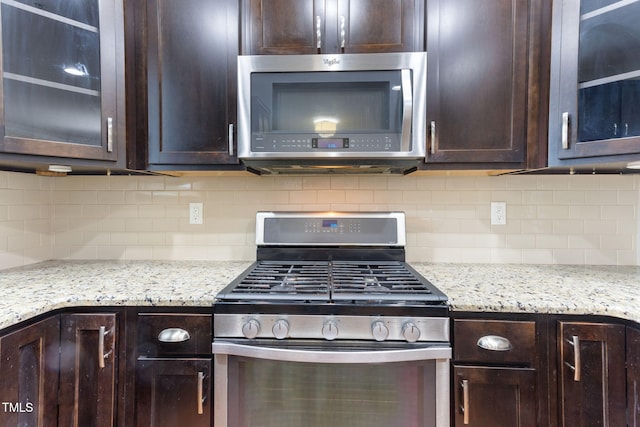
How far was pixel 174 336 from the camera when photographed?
110 centimetres

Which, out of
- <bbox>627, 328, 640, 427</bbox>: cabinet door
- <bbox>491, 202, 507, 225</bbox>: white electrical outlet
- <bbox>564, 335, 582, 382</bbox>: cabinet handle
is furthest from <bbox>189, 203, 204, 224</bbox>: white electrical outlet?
<bbox>627, 328, 640, 427</bbox>: cabinet door

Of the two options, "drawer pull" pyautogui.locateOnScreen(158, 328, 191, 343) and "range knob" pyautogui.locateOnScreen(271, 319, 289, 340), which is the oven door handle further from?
"drawer pull" pyautogui.locateOnScreen(158, 328, 191, 343)

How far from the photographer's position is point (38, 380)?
3.41 feet

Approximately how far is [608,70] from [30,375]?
7.34 feet

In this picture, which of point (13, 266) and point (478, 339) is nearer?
point (478, 339)

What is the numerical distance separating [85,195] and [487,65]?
81.4 inches

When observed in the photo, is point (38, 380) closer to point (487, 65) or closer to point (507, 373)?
point (507, 373)

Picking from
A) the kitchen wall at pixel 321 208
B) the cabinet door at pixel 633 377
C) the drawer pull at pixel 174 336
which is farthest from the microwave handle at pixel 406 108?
the drawer pull at pixel 174 336

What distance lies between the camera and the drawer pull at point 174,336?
110 centimetres

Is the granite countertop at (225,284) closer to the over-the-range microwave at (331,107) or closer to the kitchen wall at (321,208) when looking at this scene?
the kitchen wall at (321,208)

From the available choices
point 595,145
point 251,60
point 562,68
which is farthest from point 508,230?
point 251,60

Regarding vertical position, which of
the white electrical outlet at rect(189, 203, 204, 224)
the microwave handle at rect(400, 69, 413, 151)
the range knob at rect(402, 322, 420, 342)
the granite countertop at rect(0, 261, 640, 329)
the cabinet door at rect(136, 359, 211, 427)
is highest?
the microwave handle at rect(400, 69, 413, 151)

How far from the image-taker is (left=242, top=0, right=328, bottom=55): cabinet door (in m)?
1.36

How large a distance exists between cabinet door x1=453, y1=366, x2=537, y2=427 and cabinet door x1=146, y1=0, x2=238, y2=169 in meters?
1.20
